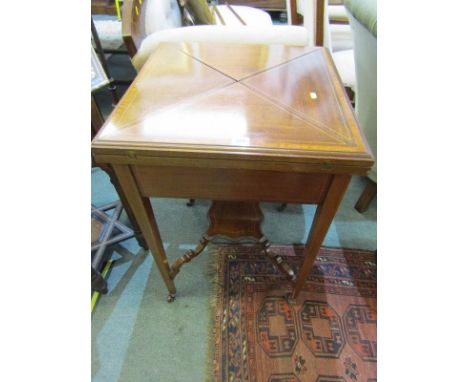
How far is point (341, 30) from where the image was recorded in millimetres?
1667

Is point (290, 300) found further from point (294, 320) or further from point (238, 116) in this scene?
point (238, 116)

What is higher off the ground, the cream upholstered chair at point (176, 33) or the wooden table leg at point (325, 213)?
the cream upholstered chair at point (176, 33)

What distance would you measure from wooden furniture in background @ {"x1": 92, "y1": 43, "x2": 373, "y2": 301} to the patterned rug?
0.34 m

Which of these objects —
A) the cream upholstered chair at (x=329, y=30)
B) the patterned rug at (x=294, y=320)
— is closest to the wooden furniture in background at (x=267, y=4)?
the cream upholstered chair at (x=329, y=30)

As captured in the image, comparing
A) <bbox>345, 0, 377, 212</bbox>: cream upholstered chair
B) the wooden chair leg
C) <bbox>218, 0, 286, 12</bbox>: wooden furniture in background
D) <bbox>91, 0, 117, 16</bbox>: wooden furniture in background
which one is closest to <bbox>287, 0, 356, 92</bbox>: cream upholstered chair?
<bbox>345, 0, 377, 212</bbox>: cream upholstered chair

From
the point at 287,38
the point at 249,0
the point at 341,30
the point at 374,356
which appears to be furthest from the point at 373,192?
the point at 249,0

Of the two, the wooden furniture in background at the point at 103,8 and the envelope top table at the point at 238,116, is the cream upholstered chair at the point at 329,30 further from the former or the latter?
the wooden furniture in background at the point at 103,8

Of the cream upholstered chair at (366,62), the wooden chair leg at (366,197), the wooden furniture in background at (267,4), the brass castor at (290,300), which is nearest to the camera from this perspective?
the cream upholstered chair at (366,62)

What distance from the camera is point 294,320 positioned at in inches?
38.5

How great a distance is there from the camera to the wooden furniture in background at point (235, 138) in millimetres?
515

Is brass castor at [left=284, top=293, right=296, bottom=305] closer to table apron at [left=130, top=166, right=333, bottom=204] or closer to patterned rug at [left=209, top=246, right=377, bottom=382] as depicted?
patterned rug at [left=209, top=246, right=377, bottom=382]

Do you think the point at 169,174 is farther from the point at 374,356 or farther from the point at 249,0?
the point at 249,0

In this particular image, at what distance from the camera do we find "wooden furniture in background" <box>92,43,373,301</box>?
0.51 metres

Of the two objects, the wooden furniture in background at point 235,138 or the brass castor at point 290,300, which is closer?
the wooden furniture in background at point 235,138
